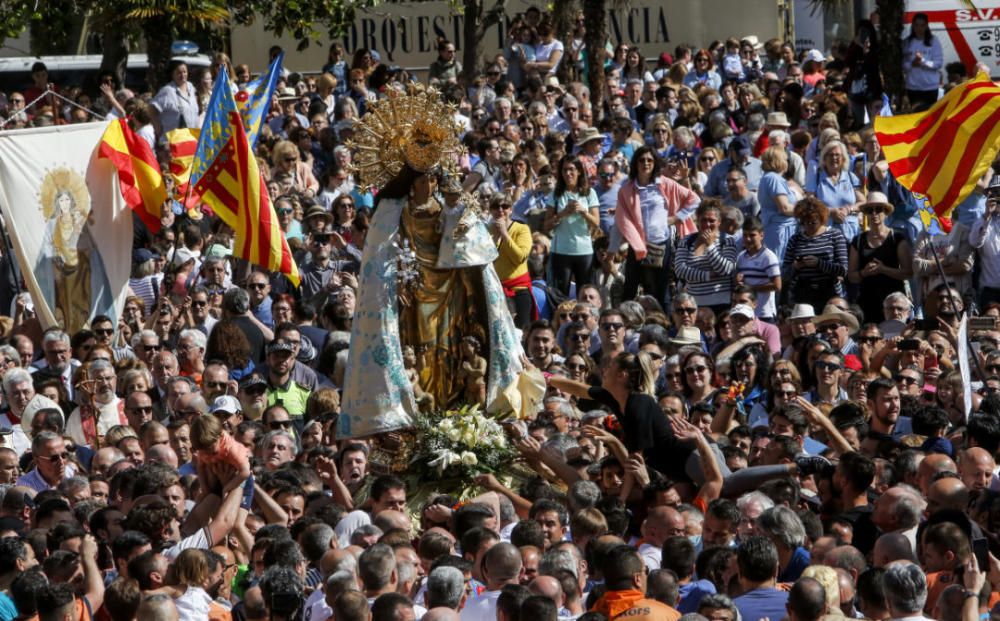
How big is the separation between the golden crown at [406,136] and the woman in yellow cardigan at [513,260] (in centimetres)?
385

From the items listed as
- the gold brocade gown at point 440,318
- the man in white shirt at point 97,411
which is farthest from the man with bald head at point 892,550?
the man in white shirt at point 97,411

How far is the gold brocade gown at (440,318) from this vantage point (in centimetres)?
1292

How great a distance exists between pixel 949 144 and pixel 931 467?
4.90m

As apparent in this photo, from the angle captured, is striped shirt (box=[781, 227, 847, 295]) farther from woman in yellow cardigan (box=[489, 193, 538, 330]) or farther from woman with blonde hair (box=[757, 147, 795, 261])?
woman in yellow cardigan (box=[489, 193, 538, 330])

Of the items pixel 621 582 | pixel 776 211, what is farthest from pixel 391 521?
pixel 776 211

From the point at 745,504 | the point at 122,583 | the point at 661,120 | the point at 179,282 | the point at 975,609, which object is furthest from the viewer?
the point at 661,120

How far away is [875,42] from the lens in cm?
2280

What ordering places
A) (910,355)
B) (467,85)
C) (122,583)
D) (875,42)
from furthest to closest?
(467,85) < (875,42) < (910,355) < (122,583)

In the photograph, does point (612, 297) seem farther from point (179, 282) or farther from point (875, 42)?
point (875, 42)

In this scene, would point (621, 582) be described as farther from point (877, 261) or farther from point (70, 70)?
point (70, 70)

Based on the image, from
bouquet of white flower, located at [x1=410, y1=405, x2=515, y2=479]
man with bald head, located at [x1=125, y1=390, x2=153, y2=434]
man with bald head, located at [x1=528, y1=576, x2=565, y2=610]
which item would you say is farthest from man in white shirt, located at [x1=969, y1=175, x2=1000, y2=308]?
man with bald head, located at [x1=528, y1=576, x2=565, y2=610]

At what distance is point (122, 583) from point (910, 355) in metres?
6.72

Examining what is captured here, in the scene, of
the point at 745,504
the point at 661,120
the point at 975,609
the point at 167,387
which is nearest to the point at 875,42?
the point at 661,120

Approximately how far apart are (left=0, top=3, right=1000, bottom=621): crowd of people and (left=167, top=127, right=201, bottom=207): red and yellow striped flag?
0.40 meters
